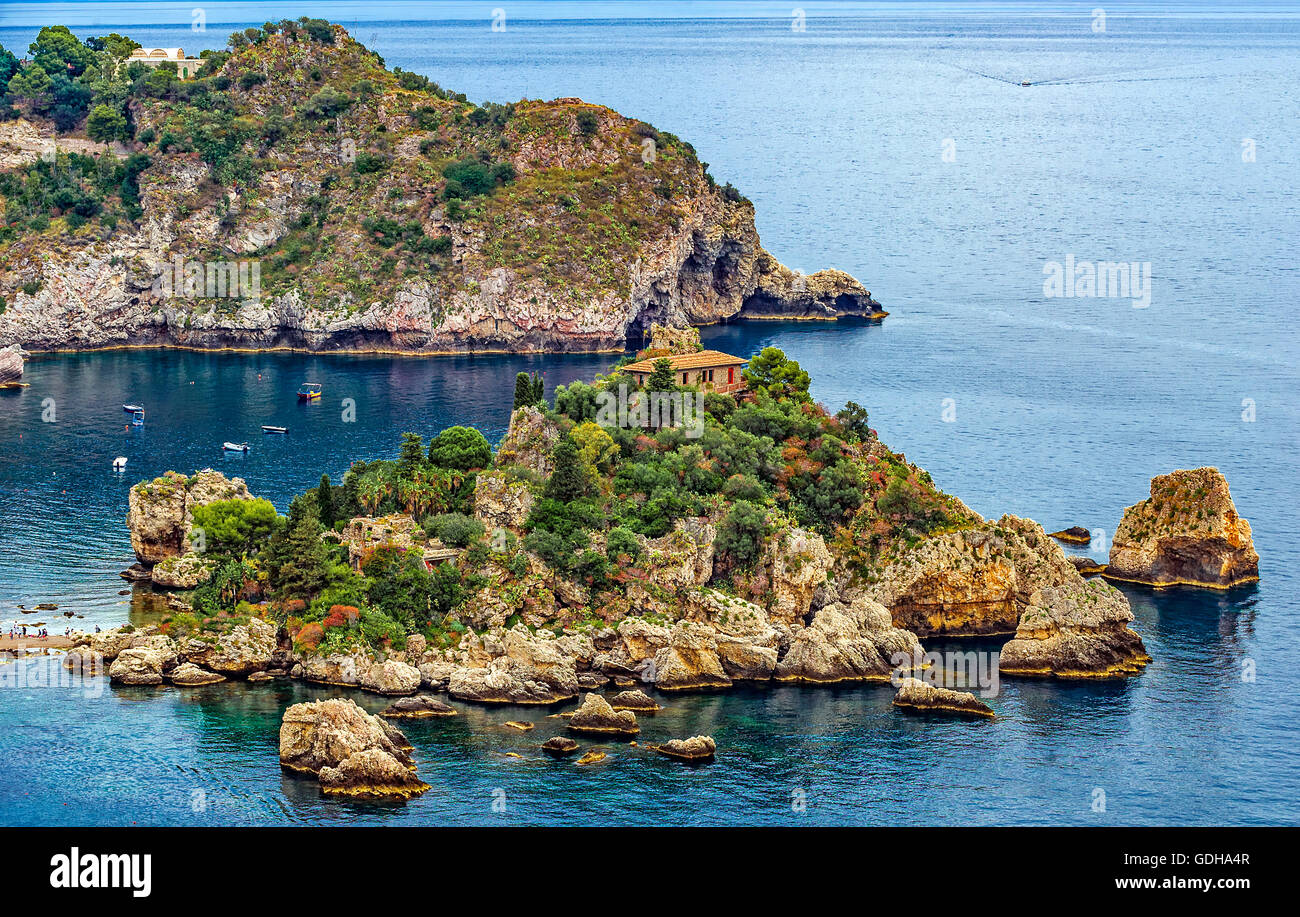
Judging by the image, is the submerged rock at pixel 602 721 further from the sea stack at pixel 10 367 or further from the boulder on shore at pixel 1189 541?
the sea stack at pixel 10 367

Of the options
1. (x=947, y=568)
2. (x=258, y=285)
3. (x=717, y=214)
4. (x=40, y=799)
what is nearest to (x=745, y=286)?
(x=717, y=214)

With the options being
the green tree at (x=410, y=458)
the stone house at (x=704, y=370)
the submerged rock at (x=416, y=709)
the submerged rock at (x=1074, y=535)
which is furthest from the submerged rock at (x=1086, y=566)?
the submerged rock at (x=416, y=709)

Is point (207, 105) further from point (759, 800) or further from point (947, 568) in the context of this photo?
point (759, 800)

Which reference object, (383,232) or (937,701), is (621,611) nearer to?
(937,701)

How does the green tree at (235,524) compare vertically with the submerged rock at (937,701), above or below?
above

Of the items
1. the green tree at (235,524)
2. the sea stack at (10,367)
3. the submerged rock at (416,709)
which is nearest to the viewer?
the submerged rock at (416,709)

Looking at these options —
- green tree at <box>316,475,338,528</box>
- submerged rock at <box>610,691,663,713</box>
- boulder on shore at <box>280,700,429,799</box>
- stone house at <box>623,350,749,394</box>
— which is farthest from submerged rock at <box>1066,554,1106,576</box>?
boulder on shore at <box>280,700,429,799</box>

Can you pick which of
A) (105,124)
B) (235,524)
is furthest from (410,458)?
(105,124)
